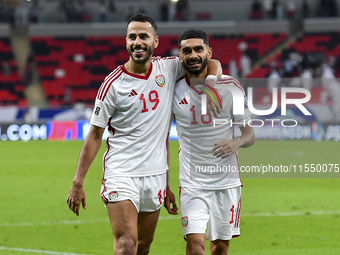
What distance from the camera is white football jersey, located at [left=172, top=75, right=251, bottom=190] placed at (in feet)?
15.9

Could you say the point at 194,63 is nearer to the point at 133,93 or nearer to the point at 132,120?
the point at 133,93

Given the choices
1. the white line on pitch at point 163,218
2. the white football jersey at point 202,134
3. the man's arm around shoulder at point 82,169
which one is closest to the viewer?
the man's arm around shoulder at point 82,169

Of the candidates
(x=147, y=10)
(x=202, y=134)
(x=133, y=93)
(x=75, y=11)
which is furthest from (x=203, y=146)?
(x=147, y=10)

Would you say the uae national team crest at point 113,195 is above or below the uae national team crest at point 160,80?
→ below

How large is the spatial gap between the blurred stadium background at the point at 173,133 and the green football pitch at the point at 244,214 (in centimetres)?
3

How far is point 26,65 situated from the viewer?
31.3m

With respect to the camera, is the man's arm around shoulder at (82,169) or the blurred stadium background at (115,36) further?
the blurred stadium background at (115,36)

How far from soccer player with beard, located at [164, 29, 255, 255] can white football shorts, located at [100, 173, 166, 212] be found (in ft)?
0.76

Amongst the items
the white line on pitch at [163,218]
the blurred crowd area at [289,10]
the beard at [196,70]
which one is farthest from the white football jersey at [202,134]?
the blurred crowd area at [289,10]

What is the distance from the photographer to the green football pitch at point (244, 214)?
21.7 feet

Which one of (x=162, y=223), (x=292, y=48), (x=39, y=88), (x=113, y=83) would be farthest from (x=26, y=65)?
(x=113, y=83)

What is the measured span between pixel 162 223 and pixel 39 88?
80.1 ft

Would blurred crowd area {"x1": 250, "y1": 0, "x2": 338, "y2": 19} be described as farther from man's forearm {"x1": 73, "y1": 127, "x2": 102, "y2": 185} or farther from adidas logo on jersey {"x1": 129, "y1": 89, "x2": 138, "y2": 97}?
man's forearm {"x1": 73, "y1": 127, "x2": 102, "y2": 185}

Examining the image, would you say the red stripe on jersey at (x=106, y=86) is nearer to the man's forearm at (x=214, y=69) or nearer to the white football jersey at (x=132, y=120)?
the white football jersey at (x=132, y=120)
